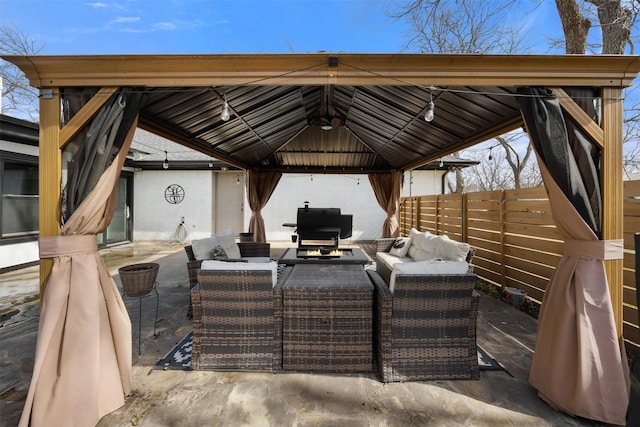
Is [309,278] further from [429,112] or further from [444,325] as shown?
[429,112]

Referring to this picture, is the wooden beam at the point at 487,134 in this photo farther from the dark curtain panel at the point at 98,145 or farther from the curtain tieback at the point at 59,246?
the curtain tieback at the point at 59,246

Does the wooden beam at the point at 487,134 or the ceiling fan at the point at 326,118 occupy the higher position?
the ceiling fan at the point at 326,118

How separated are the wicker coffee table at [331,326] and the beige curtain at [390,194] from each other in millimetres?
5354

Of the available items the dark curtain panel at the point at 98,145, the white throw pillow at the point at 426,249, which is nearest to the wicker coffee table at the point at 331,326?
the dark curtain panel at the point at 98,145

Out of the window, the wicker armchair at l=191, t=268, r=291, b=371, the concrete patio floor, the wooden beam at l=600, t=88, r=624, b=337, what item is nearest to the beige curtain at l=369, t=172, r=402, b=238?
the concrete patio floor

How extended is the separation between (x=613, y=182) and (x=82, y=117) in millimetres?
4109

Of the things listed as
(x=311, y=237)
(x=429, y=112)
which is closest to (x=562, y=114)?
(x=429, y=112)

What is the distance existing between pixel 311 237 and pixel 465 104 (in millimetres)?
3656

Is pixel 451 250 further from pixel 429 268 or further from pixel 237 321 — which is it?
pixel 237 321

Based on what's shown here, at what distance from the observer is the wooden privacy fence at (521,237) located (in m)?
2.75

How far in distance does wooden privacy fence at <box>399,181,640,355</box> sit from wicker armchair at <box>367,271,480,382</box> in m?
1.81

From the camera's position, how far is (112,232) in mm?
8891

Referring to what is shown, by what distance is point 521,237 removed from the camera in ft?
13.9

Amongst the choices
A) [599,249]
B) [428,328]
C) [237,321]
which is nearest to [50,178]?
[237,321]
